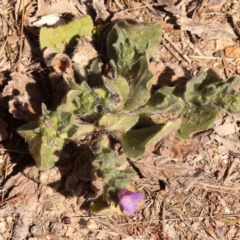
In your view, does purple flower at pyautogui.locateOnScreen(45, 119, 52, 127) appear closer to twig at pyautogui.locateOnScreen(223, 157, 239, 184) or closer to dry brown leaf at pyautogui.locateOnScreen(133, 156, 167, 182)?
dry brown leaf at pyautogui.locateOnScreen(133, 156, 167, 182)

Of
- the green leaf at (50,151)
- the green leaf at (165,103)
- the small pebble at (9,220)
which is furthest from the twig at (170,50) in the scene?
the small pebble at (9,220)

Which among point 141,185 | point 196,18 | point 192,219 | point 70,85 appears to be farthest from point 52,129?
point 196,18

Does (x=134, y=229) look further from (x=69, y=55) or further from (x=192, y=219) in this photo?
(x=69, y=55)

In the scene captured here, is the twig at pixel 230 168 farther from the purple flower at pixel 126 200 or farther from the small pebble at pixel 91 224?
the purple flower at pixel 126 200

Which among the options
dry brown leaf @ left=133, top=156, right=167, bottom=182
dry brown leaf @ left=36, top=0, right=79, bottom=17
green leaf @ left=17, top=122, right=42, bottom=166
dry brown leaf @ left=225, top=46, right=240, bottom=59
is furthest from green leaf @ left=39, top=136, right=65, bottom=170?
dry brown leaf @ left=225, top=46, right=240, bottom=59

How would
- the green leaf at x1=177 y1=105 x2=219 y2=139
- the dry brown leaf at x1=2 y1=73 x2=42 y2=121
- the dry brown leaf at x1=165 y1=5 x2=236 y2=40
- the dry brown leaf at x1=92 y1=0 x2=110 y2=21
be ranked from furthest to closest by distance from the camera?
the dry brown leaf at x1=165 y1=5 x2=236 y2=40 → the dry brown leaf at x1=92 y1=0 x2=110 y2=21 → the dry brown leaf at x1=2 y1=73 x2=42 y2=121 → the green leaf at x1=177 y1=105 x2=219 y2=139
